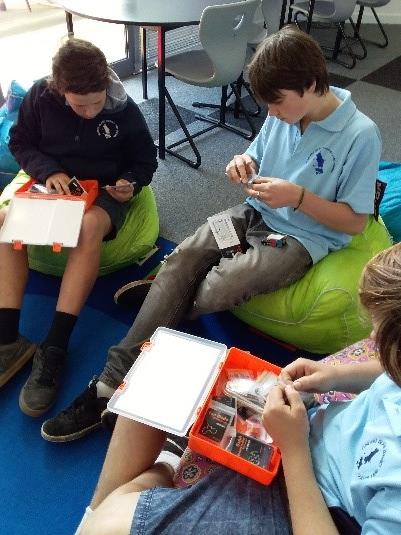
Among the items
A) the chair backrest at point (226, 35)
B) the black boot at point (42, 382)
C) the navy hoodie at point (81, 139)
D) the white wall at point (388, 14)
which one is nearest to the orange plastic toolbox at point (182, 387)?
the black boot at point (42, 382)

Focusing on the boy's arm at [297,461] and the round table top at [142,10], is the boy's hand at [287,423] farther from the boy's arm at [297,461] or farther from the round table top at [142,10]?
the round table top at [142,10]

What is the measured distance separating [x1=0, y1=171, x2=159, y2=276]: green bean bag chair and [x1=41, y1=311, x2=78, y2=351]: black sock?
0.34m

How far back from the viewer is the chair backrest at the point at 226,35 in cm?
231

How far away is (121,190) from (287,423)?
1.15 m

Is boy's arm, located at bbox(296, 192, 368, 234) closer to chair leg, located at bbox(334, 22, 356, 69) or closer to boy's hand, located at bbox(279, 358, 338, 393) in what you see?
boy's hand, located at bbox(279, 358, 338, 393)

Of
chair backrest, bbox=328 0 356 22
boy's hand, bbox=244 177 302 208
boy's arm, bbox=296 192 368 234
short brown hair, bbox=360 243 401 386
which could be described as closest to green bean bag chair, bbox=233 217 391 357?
boy's arm, bbox=296 192 368 234

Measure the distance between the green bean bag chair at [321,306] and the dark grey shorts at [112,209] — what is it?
0.55m

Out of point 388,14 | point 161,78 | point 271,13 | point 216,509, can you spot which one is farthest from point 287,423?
point 388,14

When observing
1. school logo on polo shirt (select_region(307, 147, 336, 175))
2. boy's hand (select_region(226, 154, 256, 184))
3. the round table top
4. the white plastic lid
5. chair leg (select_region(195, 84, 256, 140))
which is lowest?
chair leg (select_region(195, 84, 256, 140))

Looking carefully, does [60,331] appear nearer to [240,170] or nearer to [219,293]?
[219,293]

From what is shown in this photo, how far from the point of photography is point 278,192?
4.90ft

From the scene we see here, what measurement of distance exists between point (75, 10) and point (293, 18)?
114 inches

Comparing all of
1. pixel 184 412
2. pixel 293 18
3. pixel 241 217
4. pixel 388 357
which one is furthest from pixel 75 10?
pixel 293 18

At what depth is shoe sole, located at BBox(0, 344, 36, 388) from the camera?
5.18 feet
